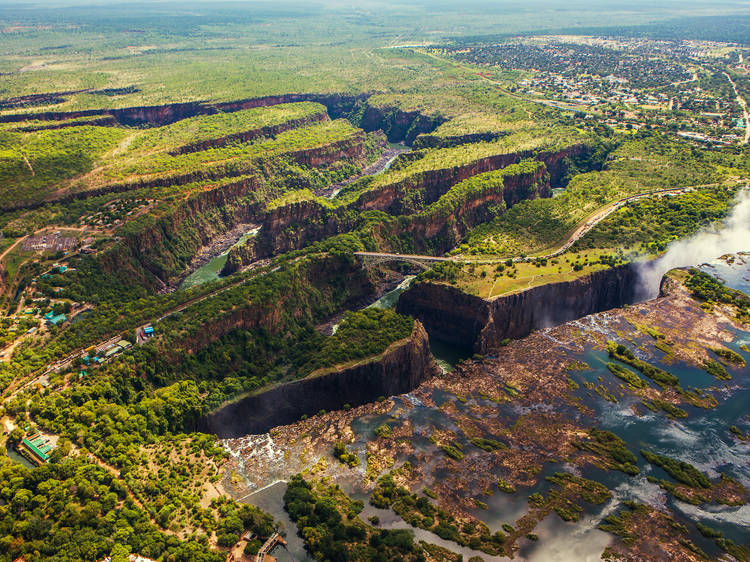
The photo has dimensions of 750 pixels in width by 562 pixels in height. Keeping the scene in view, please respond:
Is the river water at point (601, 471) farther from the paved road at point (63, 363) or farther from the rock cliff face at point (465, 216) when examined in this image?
the rock cliff face at point (465, 216)

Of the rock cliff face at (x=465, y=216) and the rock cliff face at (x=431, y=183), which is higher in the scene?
the rock cliff face at (x=431, y=183)

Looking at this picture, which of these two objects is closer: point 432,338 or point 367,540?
point 367,540

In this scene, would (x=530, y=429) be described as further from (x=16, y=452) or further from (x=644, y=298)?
(x=16, y=452)

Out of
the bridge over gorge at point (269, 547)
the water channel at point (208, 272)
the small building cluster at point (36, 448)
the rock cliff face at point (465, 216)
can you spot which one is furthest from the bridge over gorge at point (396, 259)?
the small building cluster at point (36, 448)

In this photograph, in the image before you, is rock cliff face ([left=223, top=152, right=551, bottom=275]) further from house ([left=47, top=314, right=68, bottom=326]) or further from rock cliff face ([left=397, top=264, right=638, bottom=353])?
house ([left=47, top=314, right=68, bottom=326])

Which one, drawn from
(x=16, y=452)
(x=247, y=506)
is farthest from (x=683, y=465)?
(x=16, y=452)

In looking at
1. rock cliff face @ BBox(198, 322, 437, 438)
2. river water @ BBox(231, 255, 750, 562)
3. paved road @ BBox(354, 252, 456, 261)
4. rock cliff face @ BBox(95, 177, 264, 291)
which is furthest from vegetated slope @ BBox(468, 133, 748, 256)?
rock cliff face @ BBox(95, 177, 264, 291)
